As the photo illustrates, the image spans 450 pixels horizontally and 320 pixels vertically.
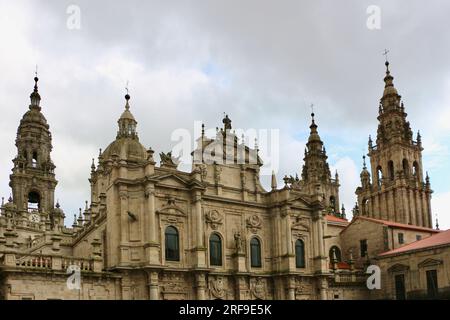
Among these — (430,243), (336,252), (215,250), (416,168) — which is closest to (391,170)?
(416,168)

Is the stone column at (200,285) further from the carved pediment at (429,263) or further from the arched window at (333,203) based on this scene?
the arched window at (333,203)

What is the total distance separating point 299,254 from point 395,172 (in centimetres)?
3205

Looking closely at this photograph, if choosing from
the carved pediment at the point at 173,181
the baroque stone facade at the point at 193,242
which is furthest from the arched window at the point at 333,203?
the carved pediment at the point at 173,181

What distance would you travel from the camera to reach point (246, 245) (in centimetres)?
3897

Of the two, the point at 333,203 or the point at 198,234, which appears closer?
the point at 198,234

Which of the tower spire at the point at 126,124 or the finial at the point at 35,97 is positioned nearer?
the tower spire at the point at 126,124

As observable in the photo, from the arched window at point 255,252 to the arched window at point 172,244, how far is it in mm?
6395

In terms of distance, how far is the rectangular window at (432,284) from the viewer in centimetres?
4116

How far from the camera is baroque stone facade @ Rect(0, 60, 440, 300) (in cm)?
3155

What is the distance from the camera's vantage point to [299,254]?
41.4 metres

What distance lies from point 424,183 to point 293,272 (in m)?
38.8

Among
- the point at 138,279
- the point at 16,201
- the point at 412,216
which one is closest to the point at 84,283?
the point at 138,279

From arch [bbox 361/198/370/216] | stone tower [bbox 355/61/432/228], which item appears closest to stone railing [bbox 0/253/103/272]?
stone tower [bbox 355/61/432/228]

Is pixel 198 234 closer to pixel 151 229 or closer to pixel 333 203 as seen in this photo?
pixel 151 229
